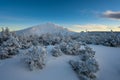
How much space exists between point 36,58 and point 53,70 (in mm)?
1574

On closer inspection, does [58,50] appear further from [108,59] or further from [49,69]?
[108,59]

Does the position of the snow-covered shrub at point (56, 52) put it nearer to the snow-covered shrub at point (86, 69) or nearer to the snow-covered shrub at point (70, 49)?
the snow-covered shrub at point (70, 49)

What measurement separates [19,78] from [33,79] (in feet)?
3.11

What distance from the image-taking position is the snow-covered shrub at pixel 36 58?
11.0m

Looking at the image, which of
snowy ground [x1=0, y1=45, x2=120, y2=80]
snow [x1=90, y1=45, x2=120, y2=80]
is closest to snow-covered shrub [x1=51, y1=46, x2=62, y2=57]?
snowy ground [x1=0, y1=45, x2=120, y2=80]

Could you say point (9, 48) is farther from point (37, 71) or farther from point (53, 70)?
point (53, 70)

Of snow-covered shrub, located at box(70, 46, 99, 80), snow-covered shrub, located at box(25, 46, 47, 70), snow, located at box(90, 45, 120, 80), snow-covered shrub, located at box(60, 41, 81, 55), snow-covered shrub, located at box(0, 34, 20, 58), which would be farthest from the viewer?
snow-covered shrub, located at box(60, 41, 81, 55)

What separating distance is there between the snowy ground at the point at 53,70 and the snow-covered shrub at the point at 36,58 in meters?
0.38

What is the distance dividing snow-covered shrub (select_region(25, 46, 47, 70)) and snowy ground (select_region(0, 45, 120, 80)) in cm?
38

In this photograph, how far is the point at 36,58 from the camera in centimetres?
1131

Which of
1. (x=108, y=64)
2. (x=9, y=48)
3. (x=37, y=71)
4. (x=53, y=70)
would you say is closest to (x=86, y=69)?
(x=53, y=70)

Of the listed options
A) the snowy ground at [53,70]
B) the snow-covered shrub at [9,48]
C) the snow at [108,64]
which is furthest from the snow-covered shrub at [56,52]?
the snow at [108,64]

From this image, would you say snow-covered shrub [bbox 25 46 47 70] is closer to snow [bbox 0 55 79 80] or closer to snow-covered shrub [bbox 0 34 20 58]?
snow [bbox 0 55 79 80]

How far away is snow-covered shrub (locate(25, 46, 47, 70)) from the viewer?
11.0 m
